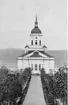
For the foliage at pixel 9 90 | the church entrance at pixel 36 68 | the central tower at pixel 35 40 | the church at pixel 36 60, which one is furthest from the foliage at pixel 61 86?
the central tower at pixel 35 40

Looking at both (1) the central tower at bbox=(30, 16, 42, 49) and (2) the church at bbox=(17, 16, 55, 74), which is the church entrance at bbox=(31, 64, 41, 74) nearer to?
(2) the church at bbox=(17, 16, 55, 74)

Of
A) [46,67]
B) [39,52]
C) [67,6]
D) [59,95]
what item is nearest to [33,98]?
[59,95]

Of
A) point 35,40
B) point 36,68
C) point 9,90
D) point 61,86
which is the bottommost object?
point 36,68

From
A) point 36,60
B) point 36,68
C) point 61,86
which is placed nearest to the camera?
point 61,86

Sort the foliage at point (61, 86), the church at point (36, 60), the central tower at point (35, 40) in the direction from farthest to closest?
the central tower at point (35, 40) → the church at point (36, 60) → the foliage at point (61, 86)

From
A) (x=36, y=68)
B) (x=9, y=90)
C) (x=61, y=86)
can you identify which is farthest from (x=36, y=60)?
(x=61, y=86)

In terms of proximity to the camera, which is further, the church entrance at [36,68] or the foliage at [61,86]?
the church entrance at [36,68]

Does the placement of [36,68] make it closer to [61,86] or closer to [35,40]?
[35,40]

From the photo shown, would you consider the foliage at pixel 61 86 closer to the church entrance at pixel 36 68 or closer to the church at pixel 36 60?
the church at pixel 36 60

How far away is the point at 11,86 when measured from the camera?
306 inches

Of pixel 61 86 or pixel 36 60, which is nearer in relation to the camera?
pixel 61 86

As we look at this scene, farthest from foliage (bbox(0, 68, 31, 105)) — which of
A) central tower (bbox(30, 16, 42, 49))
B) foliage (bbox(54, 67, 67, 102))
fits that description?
central tower (bbox(30, 16, 42, 49))

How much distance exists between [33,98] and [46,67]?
18.2m

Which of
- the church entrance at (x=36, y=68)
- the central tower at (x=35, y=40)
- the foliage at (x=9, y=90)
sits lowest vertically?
the church entrance at (x=36, y=68)
